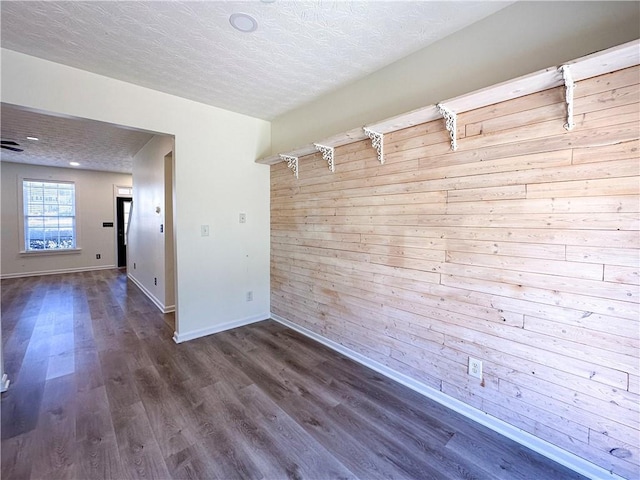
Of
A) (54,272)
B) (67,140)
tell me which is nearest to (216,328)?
(67,140)

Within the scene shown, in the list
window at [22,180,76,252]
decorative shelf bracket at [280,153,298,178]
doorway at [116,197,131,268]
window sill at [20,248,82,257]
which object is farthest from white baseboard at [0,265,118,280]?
decorative shelf bracket at [280,153,298,178]

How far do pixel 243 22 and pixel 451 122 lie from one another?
1504 mm

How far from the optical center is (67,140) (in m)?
4.31

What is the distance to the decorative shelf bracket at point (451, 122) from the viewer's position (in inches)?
70.1

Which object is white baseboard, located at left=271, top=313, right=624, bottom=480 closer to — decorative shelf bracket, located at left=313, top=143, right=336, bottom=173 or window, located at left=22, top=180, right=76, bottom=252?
decorative shelf bracket, located at left=313, top=143, right=336, bottom=173

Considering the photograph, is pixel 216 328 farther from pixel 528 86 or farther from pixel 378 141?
pixel 528 86

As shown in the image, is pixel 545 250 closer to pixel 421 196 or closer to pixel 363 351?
pixel 421 196

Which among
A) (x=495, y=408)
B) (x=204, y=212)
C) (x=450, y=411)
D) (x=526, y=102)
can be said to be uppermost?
(x=526, y=102)

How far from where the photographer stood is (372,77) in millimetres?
2443

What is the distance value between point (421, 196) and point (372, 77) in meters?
1.21

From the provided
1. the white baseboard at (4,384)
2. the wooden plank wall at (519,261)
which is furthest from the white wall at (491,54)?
the white baseboard at (4,384)

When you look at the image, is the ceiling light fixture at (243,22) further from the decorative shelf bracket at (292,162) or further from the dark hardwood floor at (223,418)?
the dark hardwood floor at (223,418)

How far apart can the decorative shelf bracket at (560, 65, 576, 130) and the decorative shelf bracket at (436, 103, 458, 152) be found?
0.56 m

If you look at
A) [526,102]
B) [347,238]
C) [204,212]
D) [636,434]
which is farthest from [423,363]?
[204,212]
